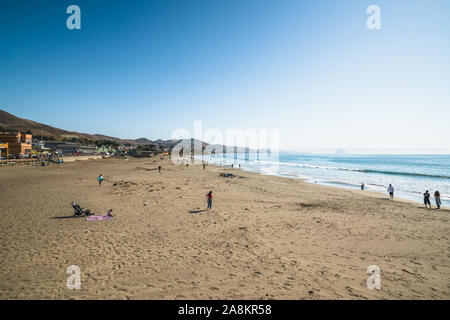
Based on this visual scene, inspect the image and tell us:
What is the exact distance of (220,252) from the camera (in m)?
6.91

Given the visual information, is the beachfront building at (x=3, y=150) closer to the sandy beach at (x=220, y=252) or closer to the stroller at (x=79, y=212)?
the sandy beach at (x=220, y=252)

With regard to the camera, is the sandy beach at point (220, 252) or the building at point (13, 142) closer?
the sandy beach at point (220, 252)

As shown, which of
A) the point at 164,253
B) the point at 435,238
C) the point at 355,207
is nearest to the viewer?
the point at 164,253

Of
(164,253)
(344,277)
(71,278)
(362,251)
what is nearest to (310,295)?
(344,277)

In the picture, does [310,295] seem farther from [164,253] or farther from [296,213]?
[296,213]

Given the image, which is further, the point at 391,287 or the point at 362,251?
the point at 362,251

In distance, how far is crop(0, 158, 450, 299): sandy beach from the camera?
4.92 m

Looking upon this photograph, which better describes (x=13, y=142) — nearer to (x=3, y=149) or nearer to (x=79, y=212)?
(x=3, y=149)

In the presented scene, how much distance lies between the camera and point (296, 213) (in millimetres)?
12109

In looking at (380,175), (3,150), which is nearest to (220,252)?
(380,175)

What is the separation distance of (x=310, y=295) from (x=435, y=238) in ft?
28.0

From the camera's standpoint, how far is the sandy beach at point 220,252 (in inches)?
194

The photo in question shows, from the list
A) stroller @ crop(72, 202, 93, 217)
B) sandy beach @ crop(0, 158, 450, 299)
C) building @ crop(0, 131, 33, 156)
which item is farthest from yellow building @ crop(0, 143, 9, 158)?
stroller @ crop(72, 202, 93, 217)

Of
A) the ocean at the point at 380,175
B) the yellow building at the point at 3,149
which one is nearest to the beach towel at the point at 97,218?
the ocean at the point at 380,175
